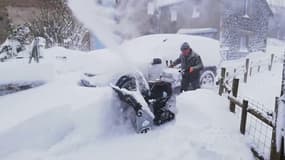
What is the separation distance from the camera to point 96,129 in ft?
12.8

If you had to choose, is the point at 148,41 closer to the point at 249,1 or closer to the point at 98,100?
the point at 98,100

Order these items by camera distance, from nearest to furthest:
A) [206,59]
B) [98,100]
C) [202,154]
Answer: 1. [202,154]
2. [98,100]
3. [206,59]

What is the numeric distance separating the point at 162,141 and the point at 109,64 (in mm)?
3315

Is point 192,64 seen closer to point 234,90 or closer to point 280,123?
point 234,90

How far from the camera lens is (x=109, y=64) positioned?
6660 mm

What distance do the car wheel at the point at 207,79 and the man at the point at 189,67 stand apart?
1.18 m

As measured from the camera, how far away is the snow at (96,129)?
3334 mm

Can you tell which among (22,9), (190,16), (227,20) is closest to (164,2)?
(190,16)

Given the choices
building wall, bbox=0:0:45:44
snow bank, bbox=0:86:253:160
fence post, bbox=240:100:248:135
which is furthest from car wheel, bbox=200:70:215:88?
building wall, bbox=0:0:45:44

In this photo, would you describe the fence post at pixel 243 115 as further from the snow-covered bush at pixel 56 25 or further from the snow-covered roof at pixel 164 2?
the snow-covered roof at pixel 164 2

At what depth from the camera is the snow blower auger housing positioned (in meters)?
3.91

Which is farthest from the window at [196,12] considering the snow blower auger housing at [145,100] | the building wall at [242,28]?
the snow blower auger housing at [145,100]

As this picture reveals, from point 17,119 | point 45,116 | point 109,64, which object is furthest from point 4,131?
point 109,64

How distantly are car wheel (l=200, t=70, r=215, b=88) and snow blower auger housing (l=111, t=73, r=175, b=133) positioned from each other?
361cm
